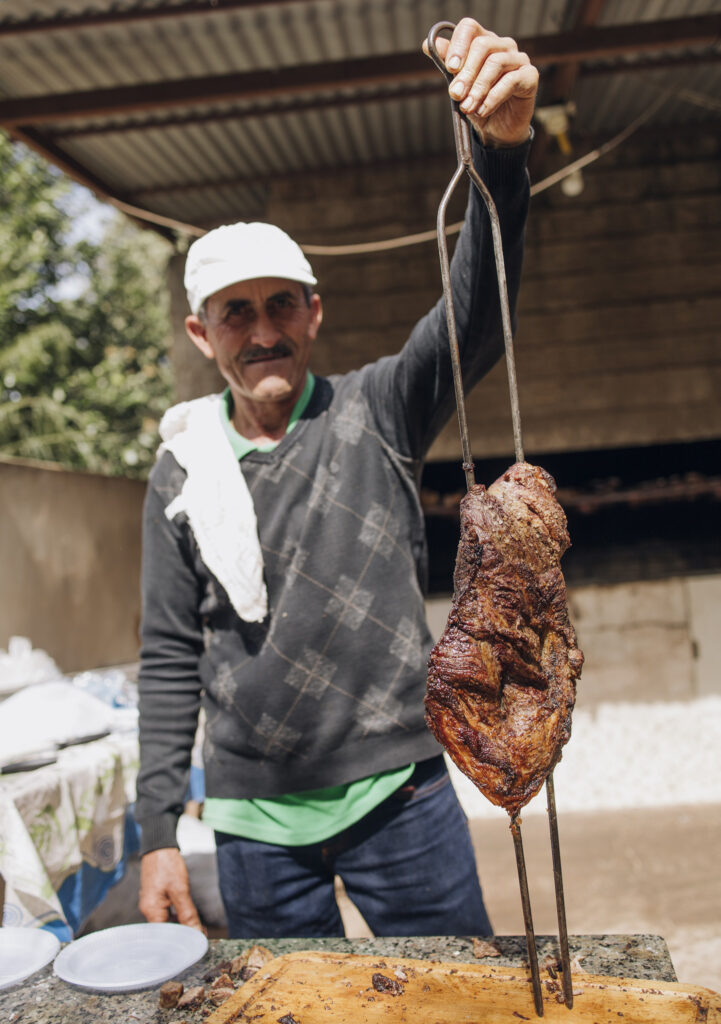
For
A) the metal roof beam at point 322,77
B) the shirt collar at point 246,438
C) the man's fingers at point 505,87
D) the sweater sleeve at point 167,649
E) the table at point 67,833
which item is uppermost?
the metal roof beam at point 322,77

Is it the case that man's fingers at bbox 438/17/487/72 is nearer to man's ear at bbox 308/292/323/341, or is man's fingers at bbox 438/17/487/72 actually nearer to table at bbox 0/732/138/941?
man's ear at bbox 308/292/323/341

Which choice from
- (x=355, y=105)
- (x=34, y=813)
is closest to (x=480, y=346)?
(x=34, y=813)

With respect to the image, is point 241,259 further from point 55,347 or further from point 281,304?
point 55,347

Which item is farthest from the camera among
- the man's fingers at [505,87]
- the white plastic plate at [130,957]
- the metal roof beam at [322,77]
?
the metal roof beam at [322,77]

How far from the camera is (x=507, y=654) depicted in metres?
1.53

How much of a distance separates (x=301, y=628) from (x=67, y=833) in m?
1.46

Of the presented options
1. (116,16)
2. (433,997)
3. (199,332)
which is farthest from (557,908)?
(116,16)

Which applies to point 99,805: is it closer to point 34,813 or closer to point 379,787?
point 34,813

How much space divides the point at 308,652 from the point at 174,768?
0.57 metres

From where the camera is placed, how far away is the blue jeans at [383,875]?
2.20m

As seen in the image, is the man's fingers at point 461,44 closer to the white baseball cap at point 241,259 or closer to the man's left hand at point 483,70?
the man's left hand at point 483,70

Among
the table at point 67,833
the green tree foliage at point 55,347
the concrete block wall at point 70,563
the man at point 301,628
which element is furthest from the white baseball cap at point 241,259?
the green tree foliage at point 55,347

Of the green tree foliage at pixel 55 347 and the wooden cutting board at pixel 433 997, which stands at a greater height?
the green tree foliage at pixel 55 347

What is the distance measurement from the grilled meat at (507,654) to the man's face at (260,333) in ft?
3.21
